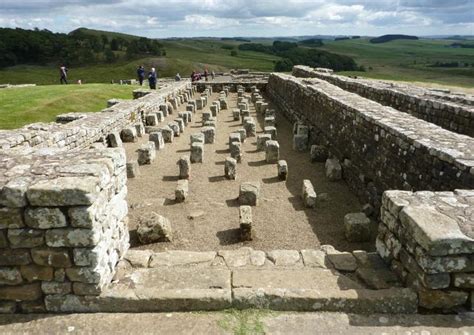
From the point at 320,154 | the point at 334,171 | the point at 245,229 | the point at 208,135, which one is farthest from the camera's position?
the point at 208,135

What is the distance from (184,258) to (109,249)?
42.8 inches

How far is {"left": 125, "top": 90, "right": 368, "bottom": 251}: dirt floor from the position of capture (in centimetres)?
813

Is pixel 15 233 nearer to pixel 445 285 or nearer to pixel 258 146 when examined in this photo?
pixel 445 285

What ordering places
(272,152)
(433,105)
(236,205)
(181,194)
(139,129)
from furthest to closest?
(139,129) → (272,152) → (433,105) → (181,194) → (236,205)

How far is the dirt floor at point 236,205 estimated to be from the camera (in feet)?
26.7

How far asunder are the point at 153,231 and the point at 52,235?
3.69m

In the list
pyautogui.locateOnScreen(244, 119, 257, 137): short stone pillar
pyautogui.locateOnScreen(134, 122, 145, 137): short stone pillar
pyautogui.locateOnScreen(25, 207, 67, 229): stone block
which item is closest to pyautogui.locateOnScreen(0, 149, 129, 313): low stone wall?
pyautogui.locateOnScreen(25, 207, 67, 229): stone block

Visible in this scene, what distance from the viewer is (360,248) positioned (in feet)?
25.5

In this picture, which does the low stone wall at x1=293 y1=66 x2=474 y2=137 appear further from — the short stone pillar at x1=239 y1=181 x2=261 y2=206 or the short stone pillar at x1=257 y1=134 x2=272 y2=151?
the short stone pillar at x1=239 y1=181 x2=261 y2=206

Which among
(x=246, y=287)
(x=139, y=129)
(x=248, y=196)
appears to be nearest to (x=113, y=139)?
(x=139, y=129)

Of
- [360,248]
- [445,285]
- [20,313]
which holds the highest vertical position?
[445,285]

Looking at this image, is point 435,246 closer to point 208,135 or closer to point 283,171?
point 283,171

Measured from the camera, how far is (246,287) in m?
4.70

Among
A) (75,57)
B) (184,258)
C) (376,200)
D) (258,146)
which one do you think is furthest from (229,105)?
(75,57)
